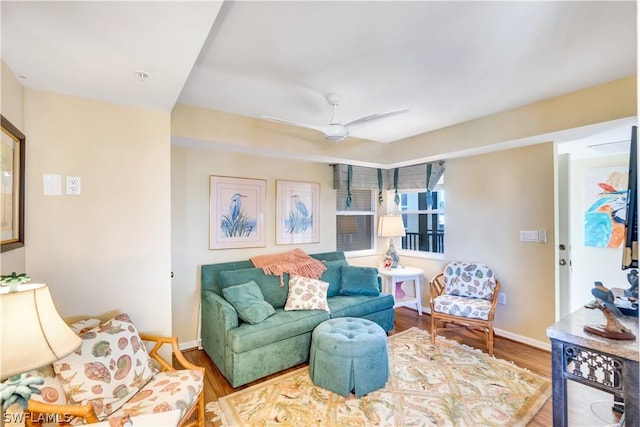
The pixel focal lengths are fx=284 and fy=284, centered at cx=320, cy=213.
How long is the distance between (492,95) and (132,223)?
321cm

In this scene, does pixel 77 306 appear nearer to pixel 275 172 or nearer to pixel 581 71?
pixel 275 172

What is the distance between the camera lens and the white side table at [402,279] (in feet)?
13.2

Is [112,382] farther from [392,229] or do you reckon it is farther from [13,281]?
[392,229]

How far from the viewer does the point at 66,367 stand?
150 centimetres

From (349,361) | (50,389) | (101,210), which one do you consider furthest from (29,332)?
(349,361)

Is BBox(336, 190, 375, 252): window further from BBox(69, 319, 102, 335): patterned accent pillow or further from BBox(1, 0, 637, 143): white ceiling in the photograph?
BBox(69, 319, 102, 335): patterned accent pillow

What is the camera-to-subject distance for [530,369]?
2660 millimetres

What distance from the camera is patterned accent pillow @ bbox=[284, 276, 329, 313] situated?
3.00 meters

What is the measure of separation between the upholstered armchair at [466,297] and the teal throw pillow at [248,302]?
6.18 ft

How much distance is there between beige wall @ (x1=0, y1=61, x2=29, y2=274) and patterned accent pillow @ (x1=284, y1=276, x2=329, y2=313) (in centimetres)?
210

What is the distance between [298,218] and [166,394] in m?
2.55

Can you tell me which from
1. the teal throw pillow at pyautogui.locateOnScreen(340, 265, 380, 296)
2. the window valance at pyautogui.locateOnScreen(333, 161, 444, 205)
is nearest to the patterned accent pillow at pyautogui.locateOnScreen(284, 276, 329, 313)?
the teal throw pillow at pyautogui.locateOnScreen(340, 265, 380, 296)

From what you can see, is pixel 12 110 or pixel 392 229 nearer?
pixel 12 110

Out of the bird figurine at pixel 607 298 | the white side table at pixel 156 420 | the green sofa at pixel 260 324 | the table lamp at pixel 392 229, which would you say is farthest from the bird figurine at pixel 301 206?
the bird figurine at pixel 607 298
